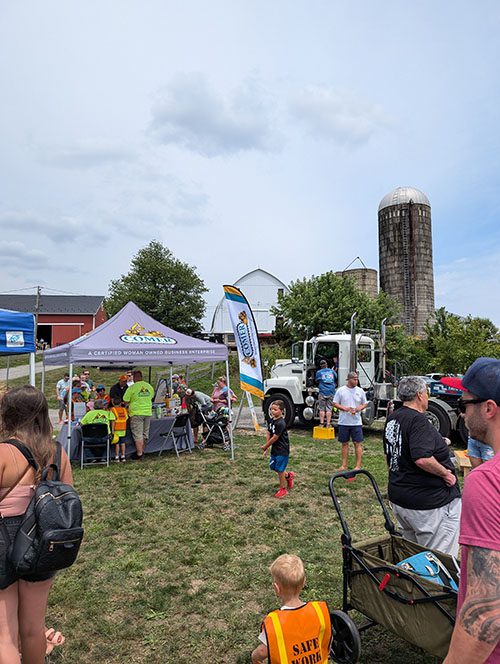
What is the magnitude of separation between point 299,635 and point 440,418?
8470mm

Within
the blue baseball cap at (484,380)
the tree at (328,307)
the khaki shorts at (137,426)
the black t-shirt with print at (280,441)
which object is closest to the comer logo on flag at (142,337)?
the khaki shorts at (137,426)

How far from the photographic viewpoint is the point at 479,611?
129 cm

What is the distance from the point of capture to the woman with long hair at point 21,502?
2.26 metres

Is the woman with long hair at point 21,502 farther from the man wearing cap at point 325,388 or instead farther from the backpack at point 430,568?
the man wearing cap at point 325,388

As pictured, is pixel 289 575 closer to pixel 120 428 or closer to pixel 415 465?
pixel 415 465

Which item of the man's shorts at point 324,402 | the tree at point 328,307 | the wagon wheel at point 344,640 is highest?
the tree at point 328,307

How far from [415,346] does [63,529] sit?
73.7 ft

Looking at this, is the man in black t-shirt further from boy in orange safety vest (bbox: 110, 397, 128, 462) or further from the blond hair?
boy in orange safety vest (bbox: 110, 397, 128, 462)

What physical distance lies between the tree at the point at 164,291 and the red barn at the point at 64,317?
8649 millimetres

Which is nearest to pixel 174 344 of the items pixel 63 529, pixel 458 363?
pixel 63 529

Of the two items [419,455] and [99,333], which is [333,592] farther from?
[99,333]

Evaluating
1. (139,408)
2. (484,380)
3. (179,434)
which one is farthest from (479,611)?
(179,434)

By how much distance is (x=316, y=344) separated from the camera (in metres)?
12.0

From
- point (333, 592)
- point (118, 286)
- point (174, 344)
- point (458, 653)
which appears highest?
point (118, 286)
